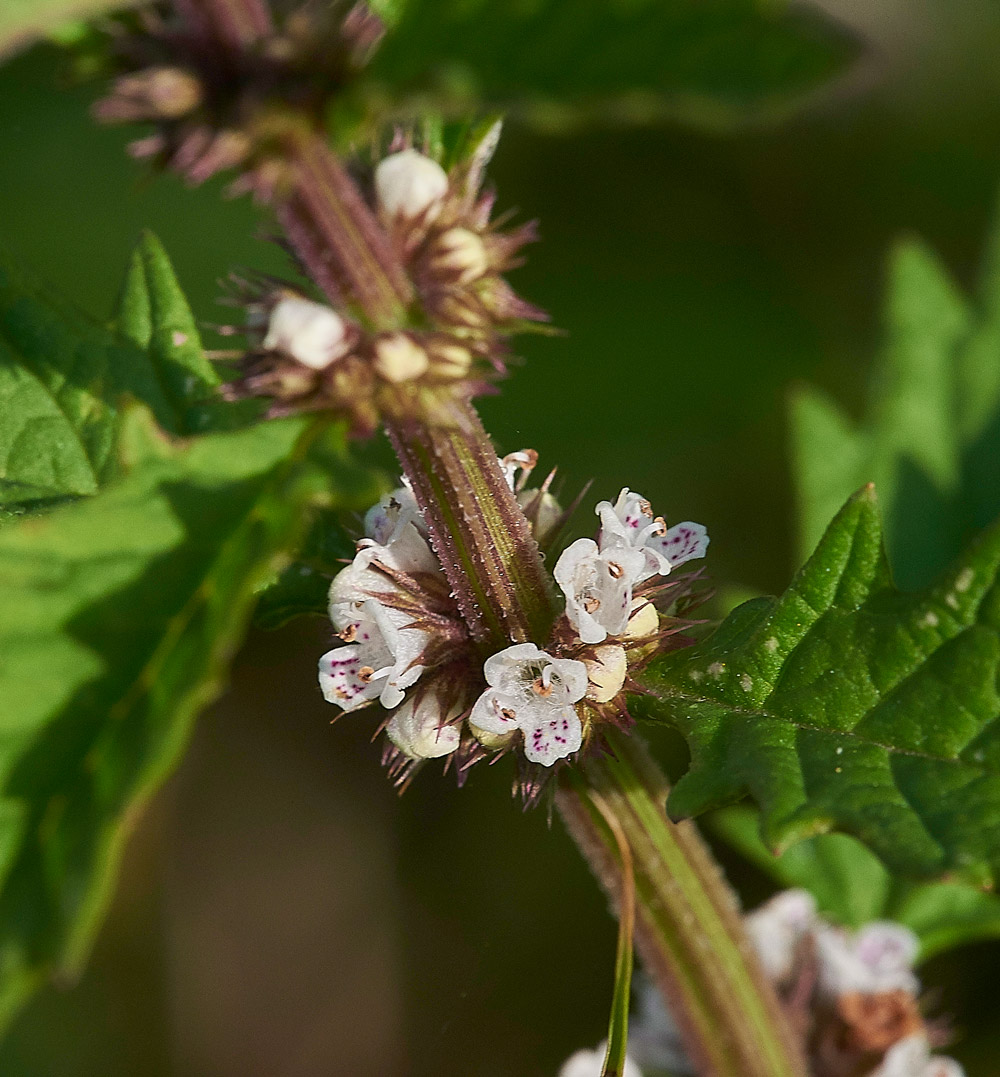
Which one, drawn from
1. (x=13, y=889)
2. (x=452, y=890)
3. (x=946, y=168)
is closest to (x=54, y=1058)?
(x=452, y=890)

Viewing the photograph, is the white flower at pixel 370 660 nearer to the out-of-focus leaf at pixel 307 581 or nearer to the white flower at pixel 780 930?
the out-of-focus leaf at pixel 307 581

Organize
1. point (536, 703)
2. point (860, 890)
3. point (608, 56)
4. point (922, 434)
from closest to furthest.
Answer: point (608, 56)
point (536, 703)
point (860, 890)
point (922, 434)

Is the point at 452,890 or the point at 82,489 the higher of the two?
the point at 82,489

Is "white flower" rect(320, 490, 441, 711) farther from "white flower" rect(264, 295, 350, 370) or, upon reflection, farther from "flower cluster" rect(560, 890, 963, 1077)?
"flower cluster" rect(560, 890, 963, 1077)

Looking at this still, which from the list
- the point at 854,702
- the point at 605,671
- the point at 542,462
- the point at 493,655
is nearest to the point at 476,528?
the point at 493,655

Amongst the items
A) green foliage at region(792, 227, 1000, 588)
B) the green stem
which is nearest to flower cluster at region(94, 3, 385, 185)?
the green stem

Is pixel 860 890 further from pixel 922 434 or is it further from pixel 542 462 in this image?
pixel 542 462

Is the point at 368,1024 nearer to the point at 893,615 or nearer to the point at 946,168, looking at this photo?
the point at 893,615
